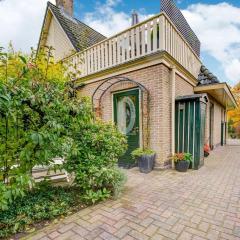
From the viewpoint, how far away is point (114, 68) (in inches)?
241

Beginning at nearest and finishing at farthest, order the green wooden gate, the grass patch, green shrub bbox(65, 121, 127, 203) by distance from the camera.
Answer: the grass patch, green shrub bbox(65, 121, 127, 203), the green wooden gate

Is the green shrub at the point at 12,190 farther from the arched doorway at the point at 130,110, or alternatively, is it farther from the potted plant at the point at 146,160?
the potted plant at the point at 146,160

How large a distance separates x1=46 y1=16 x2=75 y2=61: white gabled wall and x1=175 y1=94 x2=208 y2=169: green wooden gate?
21.7ft

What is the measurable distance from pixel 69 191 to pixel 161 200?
1.67 meters

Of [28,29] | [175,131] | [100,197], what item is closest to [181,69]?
[175,131]

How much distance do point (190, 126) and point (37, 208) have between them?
171 inches

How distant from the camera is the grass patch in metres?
2.32

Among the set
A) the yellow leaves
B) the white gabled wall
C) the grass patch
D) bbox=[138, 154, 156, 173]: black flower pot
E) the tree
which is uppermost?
the white gabled wall

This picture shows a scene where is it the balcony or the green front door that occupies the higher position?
the balcony

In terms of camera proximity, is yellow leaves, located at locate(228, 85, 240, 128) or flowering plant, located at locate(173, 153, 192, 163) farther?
yellow leaves, located at locate(228, 85, 240, 128)

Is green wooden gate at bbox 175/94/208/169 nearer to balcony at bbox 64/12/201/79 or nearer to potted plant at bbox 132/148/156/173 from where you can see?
potted plant at bbox 132/148/156/173

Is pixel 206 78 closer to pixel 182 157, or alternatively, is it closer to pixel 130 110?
pixel 130 110

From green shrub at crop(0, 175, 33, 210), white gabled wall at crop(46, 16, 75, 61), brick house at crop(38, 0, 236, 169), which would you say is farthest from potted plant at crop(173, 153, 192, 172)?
white gabled wall at crop(46, 16, 75, 61)

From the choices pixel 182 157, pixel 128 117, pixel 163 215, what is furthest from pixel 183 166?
pixel 163 215
